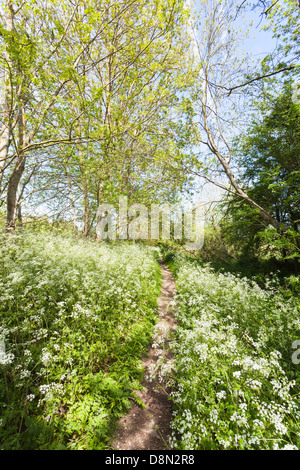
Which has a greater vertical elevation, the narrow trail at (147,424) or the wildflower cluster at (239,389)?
the wildflower cluster at (239,389)

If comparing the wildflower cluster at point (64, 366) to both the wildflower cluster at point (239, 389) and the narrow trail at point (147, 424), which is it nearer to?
the narrow trail at point (147, 424)

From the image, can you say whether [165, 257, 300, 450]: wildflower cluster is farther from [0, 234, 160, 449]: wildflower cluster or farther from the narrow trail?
[0, 234, 160, 449]: wildflower cluster

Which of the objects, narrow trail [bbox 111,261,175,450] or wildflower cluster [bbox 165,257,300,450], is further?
narrow trail [bbox 111,261,175,450]

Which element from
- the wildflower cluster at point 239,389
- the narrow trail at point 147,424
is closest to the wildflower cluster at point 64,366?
the narrow trail at point 147,424

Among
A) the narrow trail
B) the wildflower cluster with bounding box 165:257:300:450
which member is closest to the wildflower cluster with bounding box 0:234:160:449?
the narrow trail

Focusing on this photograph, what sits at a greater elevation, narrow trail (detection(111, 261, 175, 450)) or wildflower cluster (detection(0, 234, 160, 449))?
wildflower cluster (detection(0, 234, 160, 449))

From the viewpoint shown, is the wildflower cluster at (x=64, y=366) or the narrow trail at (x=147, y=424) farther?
the narrow trail at (x=147, y=424)

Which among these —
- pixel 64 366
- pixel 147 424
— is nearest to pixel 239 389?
pixel 147 424

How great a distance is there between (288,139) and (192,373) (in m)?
9.25

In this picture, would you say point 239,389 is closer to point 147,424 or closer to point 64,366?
point 147,424

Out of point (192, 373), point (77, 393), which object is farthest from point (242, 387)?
point (77, 393)

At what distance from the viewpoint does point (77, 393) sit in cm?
262

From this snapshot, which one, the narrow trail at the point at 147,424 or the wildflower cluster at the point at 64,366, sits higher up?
the wildflower cluster at the point at 64,366
